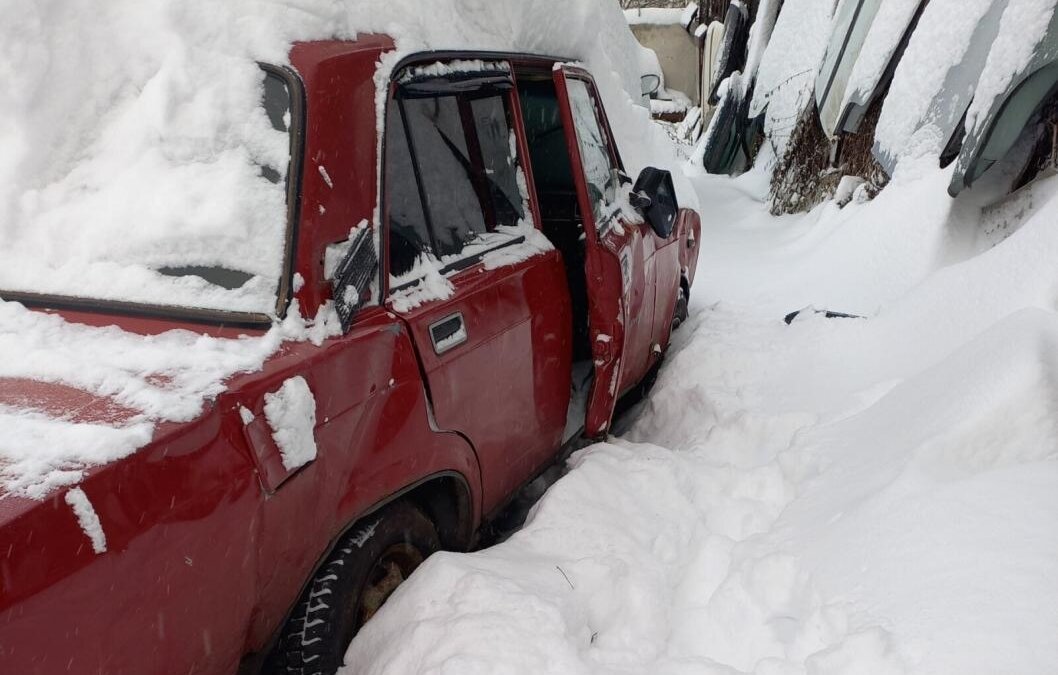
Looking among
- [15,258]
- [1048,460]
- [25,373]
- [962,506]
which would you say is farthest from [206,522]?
[1048,460]

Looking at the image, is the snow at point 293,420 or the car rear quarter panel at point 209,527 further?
the snow at point 293,420

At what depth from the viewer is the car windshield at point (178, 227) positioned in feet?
5.84

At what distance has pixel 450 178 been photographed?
7.88ft

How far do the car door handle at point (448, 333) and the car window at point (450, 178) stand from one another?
0.18m

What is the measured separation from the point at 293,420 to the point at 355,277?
16.7 inches

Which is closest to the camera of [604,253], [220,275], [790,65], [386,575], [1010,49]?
[220,275]

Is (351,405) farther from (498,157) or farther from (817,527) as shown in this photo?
(817,527)

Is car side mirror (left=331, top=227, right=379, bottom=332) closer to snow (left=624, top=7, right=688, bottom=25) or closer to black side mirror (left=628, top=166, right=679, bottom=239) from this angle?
black side mirror (left=628, top=166, right=679, bottom=239)

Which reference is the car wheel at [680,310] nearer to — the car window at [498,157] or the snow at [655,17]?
the car window at [498,157]

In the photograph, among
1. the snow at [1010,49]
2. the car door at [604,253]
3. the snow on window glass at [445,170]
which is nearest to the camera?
the snow on window glass at [445,170]

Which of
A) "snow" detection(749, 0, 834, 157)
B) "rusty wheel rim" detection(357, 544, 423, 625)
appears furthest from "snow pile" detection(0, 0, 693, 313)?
"snow" detection(749, 0, 834, 157)

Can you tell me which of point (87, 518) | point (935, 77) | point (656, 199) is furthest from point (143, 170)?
point (935, 77)

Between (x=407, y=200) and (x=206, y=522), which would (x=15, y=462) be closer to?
(x=206, y=522)

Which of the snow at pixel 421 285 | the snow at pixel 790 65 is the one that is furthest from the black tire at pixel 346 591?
the snow at pixel 790 65
